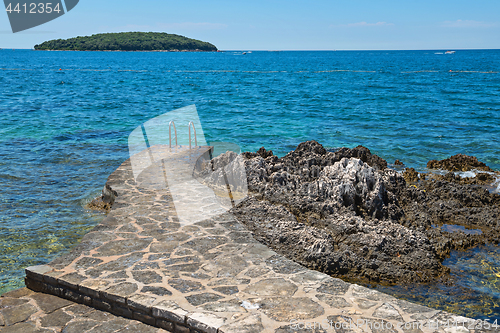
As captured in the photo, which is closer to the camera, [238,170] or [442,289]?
[442,289]

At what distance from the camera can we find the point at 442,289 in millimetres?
7035

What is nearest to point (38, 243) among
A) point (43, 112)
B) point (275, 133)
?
point (275, 133)

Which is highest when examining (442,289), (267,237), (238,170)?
(238,170)

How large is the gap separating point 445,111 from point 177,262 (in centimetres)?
2947

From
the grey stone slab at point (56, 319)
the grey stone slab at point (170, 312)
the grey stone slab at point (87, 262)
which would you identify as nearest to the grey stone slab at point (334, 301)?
the grey stone slab at point (170, 312)

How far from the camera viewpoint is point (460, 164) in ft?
49.2

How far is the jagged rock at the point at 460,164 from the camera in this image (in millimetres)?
14875

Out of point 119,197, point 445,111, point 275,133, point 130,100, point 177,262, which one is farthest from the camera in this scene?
point 130,100

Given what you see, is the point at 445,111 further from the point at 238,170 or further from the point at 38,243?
the point at 38,243

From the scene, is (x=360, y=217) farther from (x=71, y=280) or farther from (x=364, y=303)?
(x=71, y=280)

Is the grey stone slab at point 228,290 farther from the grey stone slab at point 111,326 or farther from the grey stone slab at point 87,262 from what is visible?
the grey stone slab at point 87,262

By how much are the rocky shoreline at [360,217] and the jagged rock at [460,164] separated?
2.42 m

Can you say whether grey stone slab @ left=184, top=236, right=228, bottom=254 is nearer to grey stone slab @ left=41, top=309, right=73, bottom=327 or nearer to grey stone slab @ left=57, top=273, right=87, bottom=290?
grey stone slab @ left=57, top=273, right=87, bottom=290

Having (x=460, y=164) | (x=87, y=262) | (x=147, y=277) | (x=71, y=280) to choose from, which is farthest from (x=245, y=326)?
(x=460, y=164)
